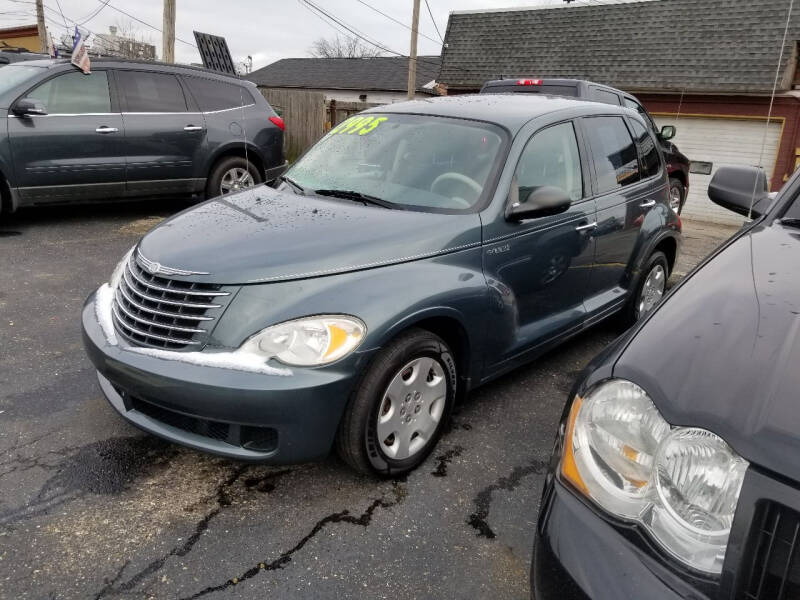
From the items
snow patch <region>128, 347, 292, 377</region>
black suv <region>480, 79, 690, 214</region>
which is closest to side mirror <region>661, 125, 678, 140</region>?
black suv <region>480, 79, 690, 214</region>

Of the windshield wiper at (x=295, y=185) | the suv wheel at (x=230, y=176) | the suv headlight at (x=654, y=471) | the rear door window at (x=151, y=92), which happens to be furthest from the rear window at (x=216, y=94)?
the suv headlight at (x=654, y=471)

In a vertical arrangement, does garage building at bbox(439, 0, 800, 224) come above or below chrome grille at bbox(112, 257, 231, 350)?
above

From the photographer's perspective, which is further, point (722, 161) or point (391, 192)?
point (722, 161)

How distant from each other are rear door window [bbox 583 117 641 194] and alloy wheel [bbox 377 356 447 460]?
1.88 metres

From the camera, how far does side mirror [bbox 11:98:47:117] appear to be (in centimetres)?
641

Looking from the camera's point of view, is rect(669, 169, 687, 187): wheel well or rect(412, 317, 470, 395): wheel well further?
rect(669, 169, 687, 187): wheel well

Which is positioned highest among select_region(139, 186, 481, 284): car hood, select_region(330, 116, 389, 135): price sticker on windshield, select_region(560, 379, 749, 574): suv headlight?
select_region(330, 116, 389, 135): price sticker on windshield

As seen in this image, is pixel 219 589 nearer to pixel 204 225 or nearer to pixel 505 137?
pixel 204 225

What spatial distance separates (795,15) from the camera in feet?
40.8

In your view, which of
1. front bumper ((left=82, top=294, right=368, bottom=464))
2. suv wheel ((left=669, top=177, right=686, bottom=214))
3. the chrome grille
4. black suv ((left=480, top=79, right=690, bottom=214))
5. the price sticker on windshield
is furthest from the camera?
suv wheel ((left=669, top=177, right=686, bottom=214))

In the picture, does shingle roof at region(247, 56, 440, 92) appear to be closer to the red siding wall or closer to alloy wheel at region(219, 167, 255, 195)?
the red siding wall

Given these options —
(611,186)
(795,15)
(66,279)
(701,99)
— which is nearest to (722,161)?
(701,99)

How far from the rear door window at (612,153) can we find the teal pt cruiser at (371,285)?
3 centimetres

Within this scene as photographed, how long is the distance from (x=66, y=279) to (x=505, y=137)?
13.5ft
